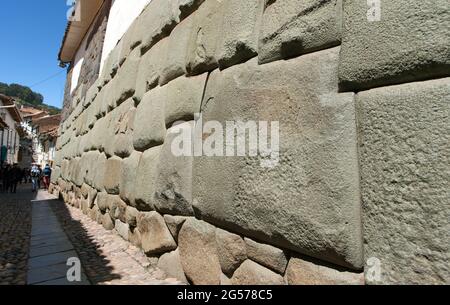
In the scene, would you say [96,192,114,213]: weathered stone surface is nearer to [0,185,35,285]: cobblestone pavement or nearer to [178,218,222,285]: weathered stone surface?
[0,185,35,285]: cobblestone pavement

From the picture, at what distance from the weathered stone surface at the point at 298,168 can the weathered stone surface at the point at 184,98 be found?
41 cm

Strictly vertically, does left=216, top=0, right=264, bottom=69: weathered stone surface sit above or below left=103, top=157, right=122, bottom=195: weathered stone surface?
above

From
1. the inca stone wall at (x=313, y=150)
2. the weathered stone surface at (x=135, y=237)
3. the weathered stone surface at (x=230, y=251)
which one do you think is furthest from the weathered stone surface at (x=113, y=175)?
the weathered stone surface at (x=230, y=251)

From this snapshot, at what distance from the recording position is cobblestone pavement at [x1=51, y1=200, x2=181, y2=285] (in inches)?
99.9

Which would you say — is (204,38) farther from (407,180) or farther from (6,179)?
(6,179)

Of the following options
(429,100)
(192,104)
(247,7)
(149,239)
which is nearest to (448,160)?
(429,100)

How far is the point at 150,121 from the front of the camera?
122 inches

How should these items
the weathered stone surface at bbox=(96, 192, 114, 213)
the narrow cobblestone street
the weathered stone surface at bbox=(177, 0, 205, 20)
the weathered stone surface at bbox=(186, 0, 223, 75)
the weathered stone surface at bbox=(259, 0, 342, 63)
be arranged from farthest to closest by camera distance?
the weathered stone surface at bbox=(96, 192, 114, 213) < the weathered stone surface at bbox=(177, 0, 205, 20) < the narrow cobblestone street < the weathered stone surface at bbox=(186, 0, 223, 75) < the weathered stone surface at bbox=(259, 0, 342, 63)

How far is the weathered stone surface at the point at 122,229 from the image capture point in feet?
11.9

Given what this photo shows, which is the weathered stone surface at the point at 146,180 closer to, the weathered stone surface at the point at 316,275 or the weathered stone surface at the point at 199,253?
the weathered stone surface at the point at 199,253

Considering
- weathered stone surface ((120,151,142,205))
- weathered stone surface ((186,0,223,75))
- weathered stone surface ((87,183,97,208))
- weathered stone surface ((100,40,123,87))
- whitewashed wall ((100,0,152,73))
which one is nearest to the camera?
weathered stone surface ((186,0,223,75))

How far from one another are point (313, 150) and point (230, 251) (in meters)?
0.76

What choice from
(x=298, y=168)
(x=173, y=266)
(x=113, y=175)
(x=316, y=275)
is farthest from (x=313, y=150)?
(x=113, y=175)

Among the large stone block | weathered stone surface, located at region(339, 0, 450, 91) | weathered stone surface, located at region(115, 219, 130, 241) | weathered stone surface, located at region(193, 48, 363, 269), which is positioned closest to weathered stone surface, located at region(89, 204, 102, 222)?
weathered stone surface, located at region(115, 219, 130, 241)
